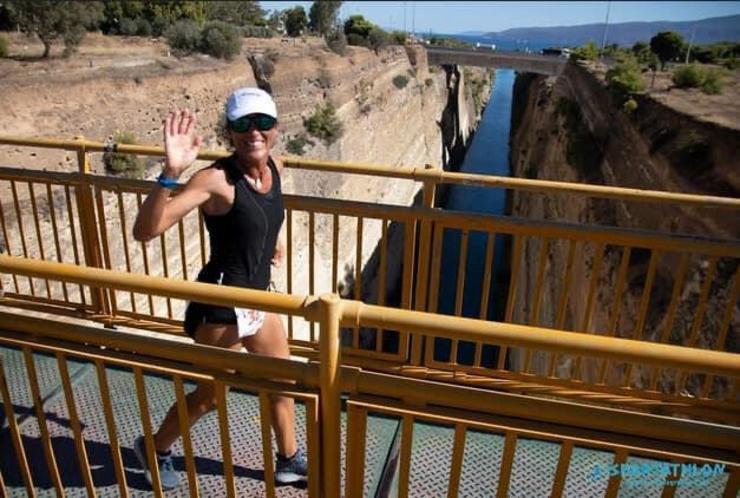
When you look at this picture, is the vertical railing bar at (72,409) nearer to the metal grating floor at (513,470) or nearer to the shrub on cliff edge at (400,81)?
the metal grating floor at (513,470)

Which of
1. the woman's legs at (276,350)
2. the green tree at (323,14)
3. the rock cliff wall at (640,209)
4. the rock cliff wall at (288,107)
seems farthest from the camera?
the green tree at (323,14)

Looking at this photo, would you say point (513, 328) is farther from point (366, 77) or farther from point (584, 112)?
point (366, 77)

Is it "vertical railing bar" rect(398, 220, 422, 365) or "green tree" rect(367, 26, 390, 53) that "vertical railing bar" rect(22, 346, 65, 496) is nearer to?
"vertical railing bar" rect(398, 220, 422, 365)

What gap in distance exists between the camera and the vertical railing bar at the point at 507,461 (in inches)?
73.1

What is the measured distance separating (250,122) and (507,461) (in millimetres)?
1672

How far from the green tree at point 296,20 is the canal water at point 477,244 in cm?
1948

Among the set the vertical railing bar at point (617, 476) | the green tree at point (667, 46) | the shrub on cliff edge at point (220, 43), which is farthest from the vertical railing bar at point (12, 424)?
the green tree at point (667, 46)

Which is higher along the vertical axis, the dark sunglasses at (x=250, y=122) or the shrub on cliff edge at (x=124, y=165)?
the dark sunglasses at (x=250, y=122)

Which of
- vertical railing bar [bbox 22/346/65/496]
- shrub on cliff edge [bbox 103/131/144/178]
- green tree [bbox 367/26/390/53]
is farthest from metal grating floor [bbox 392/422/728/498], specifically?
green tree [bbox 367/26/390/53]

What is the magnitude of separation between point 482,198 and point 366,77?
13288mm

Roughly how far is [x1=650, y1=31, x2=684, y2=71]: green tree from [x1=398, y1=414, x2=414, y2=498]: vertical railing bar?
30042mm

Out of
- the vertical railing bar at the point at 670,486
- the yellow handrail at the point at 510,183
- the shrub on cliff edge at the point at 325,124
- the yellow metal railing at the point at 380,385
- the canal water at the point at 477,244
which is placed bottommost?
the canal water at the point at 477,244

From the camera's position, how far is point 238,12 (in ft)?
167

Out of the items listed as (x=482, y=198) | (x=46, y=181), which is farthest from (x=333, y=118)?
(x=46, y=181)
